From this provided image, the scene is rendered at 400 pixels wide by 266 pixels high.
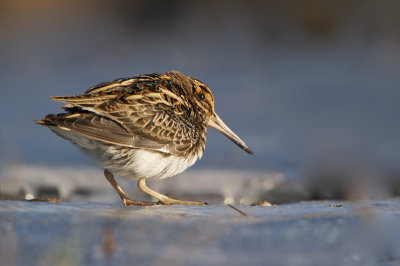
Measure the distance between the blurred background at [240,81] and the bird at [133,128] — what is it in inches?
67.2

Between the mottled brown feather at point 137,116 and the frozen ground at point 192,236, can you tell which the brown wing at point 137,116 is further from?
the frozen ground at point 192,236

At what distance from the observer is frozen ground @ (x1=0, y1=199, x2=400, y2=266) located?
3.59m

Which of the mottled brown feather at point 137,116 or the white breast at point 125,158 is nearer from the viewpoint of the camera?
the mottled brown feather at point 137,116

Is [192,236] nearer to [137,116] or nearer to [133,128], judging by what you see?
[133,128]

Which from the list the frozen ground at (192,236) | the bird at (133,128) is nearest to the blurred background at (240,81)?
the bird at (133,128)

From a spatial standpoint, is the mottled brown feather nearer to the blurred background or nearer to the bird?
the bird

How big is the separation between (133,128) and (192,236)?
6.61ft

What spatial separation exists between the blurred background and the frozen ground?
2.88 m

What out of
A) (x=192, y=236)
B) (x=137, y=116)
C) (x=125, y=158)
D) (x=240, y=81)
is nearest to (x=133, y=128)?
(x=137, y=116)

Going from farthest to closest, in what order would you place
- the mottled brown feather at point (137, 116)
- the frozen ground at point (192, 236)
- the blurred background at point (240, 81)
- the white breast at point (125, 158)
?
1. the blurred background at point (240, 81)
2. the white breast at point (125, 158)
3. the mottled brown feather at point (137, 116)
4. the frozen ground at point (192, 236)

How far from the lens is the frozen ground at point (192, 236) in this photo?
11.8 feet

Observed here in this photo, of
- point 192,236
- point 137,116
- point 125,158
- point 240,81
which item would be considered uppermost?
point 240,81

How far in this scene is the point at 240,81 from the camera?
1103 cm

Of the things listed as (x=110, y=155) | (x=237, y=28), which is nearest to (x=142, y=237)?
(x=110, y=155)
